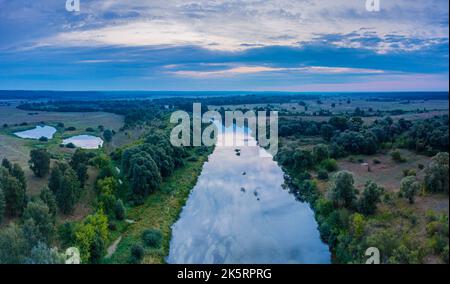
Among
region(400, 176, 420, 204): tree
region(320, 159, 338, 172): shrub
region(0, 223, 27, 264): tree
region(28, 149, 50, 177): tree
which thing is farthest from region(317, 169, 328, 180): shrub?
region(0, 223, 27, 264): tree

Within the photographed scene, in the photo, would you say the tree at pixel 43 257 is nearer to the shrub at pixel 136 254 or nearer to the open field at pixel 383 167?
the shrub at pixel 136 254

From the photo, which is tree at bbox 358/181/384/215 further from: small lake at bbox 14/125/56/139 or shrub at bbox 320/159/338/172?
small lake at bbox 14/125/56/139

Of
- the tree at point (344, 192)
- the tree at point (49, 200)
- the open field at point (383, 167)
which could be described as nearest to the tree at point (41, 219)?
the tree at point (49, 200)

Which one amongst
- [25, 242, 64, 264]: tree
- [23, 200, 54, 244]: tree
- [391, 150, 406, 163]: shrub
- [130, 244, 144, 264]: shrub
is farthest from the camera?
[391, 150, 406, 163]: shrub

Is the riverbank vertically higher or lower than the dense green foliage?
lower

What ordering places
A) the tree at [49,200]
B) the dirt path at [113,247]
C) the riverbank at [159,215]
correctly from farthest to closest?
the tree at [49,200] < the riverbank at [159,215] < the dirt path at [113,247]

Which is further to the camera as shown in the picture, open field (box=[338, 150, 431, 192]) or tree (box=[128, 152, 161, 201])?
tree (box=[128, 152, 161, 201])
